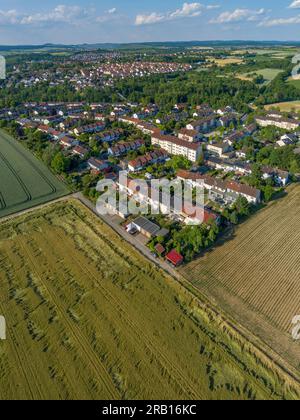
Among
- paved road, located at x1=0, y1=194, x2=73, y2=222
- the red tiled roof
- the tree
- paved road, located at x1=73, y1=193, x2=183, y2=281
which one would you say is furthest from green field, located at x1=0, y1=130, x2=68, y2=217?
the red tiled roof

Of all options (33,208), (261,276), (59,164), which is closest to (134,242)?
(261,276)

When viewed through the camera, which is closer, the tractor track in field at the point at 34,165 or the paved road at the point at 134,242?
the paved road at the point at 134,242

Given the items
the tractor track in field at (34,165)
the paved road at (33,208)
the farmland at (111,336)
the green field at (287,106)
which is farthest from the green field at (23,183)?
the green field at (287,106)

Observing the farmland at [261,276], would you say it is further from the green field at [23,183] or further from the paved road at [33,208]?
the green field at [23,183]

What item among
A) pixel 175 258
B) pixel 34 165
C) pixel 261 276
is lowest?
pixel 261 276

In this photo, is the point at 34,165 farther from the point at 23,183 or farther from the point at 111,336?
the point at 111,336
